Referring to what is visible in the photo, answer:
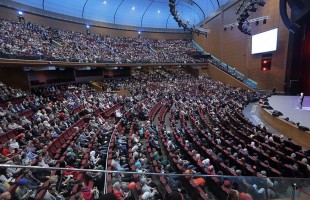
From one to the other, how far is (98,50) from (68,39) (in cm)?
290

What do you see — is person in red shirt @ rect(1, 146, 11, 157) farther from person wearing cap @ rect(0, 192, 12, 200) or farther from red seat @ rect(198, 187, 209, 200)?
red seat @ rect(198, 187, 209, 200)

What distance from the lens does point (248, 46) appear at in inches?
816

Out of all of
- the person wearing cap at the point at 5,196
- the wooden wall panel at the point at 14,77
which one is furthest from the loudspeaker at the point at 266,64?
the person wearing cap at the point at 5,196

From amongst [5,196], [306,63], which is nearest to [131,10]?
[306,63]

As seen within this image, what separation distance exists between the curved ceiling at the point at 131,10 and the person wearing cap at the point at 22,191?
66.1ft

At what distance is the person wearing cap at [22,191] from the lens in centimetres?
284

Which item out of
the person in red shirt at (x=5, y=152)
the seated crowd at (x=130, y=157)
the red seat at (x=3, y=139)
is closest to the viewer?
the seated crowd at (x=130, y=157)

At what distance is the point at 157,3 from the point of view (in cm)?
3053

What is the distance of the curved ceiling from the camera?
73.8ft

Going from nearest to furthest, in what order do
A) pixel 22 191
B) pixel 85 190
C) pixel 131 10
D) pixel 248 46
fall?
pixel 22 191, pixel 85 190, pixel 248 46, pixel 131 10

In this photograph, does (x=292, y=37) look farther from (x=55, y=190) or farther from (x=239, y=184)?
(x=55, y=190)

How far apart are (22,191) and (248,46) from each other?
21.5 m

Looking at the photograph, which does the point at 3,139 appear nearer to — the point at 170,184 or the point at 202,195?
the point at 170,184

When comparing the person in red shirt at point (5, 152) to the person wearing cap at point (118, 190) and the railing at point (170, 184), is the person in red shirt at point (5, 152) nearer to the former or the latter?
the railing at point (170, 184)
